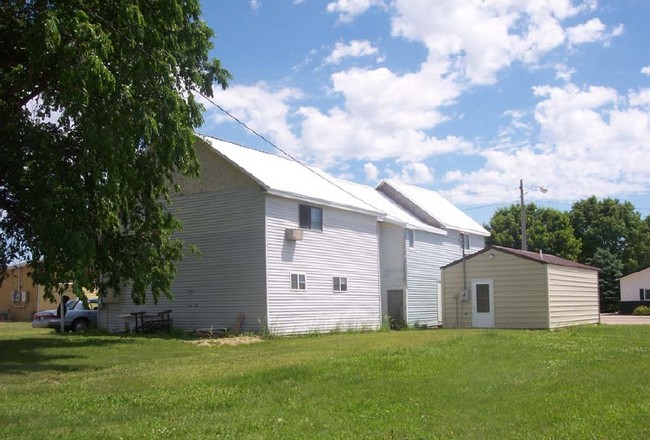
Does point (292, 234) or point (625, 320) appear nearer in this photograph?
point (292, 234)

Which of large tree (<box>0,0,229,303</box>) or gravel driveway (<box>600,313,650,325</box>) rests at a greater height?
large tree (<box>0,0,229,303</box>)

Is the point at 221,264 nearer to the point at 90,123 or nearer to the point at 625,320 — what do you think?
the point at 90,123

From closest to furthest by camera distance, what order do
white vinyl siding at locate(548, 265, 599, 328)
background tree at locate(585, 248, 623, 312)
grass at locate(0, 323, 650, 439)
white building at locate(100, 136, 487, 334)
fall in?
grass at locate(0, 323, 650, 439) → white building at locate(100, 136, 487, 334) → white vinyl siding at locate(548, 265, 599, 328) → background tree at locate(585, 248, 623, 312)

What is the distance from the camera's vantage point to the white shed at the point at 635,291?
179 ft

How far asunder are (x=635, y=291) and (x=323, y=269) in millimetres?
37266

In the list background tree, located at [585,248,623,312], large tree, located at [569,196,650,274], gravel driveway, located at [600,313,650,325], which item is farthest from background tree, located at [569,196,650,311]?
gravel driveway, located at [600,313,650,325]

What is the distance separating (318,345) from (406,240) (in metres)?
14.4

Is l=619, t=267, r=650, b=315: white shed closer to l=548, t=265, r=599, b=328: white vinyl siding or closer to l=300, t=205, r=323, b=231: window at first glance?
l=548, t=265, r=599, b=328: white vinyl siding

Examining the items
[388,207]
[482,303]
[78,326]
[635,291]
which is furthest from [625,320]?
[78,326]

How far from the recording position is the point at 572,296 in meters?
30.1

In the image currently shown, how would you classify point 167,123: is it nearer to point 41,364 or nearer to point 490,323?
point 41,364

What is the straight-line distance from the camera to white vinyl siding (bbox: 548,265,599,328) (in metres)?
27.9

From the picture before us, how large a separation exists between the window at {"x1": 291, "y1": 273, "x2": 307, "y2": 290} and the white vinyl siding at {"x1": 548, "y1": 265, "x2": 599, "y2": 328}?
9873 mm

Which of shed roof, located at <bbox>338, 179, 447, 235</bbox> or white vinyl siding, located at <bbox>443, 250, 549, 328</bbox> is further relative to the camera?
shed roof, located at <bbox>338, 179, 447, 235</bbox>
